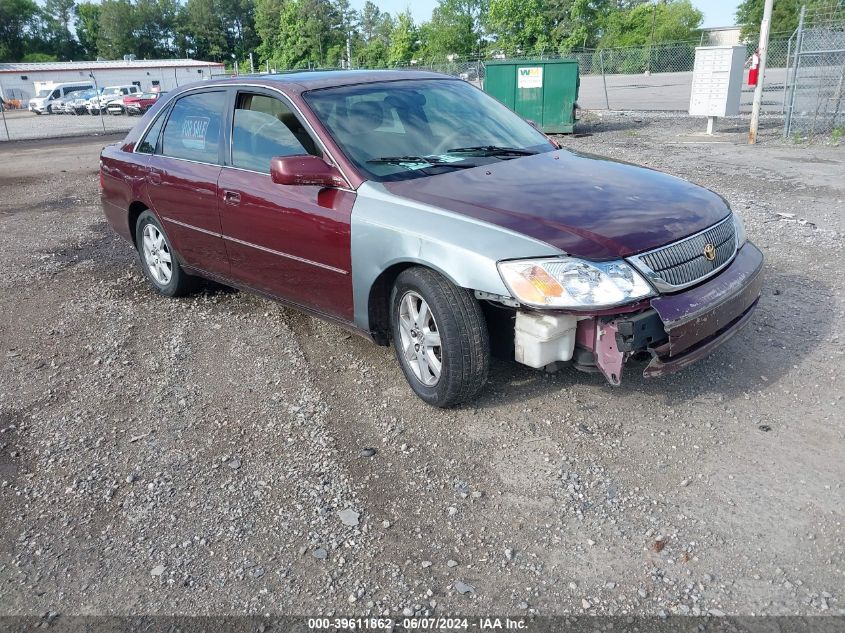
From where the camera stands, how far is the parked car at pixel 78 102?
1521 inches

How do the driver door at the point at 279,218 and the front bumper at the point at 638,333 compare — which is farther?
the driver door at the point at 279,218

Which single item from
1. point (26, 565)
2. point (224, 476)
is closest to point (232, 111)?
point (224, 476)

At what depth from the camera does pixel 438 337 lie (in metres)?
3.58

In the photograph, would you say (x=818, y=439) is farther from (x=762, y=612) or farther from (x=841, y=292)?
(x=841, y=292)

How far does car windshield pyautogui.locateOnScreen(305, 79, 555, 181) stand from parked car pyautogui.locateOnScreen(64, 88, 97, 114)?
131ft

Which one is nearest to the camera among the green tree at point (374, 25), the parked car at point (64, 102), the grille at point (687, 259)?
the grille at point (687, 259)

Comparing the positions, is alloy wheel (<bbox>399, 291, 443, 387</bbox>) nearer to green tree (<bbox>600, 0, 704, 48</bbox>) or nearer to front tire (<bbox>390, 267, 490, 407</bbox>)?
front tire (<bbox>390, 267, 490, 407</bbox>)

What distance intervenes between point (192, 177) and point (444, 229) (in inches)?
94.1

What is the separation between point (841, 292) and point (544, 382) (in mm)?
2721

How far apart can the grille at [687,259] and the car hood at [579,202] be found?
0.05 m

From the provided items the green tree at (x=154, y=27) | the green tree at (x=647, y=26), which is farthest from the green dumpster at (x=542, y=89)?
the green tree at (x=154, y=27)

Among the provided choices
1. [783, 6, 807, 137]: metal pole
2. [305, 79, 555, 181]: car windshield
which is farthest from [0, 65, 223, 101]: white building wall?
[305, 79, 555, 181]: car windshield

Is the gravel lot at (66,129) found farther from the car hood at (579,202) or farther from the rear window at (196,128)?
the car hood at (579,202)

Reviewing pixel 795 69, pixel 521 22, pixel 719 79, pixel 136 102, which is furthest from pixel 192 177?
pixel 521 22
